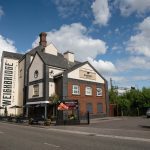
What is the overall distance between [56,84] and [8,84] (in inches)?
612

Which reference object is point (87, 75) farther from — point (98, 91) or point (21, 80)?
point (21, 80)

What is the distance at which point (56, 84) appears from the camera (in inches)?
1625

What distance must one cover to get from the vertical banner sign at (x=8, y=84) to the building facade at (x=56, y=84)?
0.12 meters

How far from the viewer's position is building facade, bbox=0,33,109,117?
40.1 meters

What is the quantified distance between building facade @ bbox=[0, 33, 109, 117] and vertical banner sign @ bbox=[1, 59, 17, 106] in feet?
0.40

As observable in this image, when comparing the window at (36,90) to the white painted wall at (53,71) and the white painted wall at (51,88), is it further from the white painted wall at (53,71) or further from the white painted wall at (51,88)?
the white painted wall at (53,71)

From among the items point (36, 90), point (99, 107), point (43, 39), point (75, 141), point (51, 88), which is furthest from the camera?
point (43, 39)

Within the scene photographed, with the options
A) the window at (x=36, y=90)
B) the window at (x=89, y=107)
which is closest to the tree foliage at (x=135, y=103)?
the window at (x=89, y=107)

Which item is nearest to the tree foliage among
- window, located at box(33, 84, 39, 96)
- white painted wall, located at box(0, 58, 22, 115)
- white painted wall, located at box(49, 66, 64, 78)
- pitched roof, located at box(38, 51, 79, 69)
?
pitched roof, located at box(38, 51, 79, 69)

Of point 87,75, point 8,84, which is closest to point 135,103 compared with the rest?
point 87,75

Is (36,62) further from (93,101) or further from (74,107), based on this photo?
(74,107)

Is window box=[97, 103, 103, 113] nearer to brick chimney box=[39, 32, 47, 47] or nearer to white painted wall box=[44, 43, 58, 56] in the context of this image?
white painted wall box=[44, 43, 58, 56]

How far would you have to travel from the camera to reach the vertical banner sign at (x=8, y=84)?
52.3 m

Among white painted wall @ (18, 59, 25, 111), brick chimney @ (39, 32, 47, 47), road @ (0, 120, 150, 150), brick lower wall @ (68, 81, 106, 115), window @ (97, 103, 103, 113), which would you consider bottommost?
road @ (0, 120, 150, 150)
